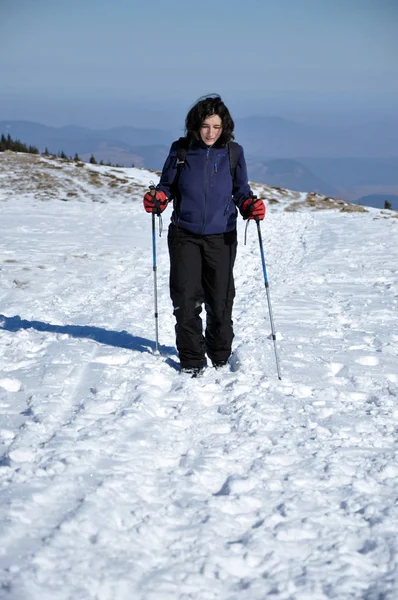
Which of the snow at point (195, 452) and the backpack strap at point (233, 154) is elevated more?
the backpack strap at point (233, 154)

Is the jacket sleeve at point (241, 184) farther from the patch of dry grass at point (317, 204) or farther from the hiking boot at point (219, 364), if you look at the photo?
the patch of dry grass at point (317, 204)

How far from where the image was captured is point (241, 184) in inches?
228

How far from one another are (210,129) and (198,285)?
1.50 m

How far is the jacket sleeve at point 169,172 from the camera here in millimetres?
5605

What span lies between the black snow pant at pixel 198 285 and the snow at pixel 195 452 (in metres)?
0.35

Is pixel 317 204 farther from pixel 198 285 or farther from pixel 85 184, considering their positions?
pixel 198 285

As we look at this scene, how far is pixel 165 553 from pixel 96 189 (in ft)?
82.0

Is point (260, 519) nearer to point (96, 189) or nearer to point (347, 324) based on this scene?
point (347, 324)

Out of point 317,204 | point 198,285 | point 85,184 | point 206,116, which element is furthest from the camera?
point 317,204

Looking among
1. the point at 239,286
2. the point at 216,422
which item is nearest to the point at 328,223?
the point at 239,286

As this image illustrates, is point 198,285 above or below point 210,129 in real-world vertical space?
below

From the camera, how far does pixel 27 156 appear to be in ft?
108

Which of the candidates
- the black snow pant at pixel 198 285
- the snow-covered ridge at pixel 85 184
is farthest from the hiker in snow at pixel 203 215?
the snow-covered ridge at pixel 85 184

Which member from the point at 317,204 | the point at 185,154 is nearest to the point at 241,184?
the point at 185,154
